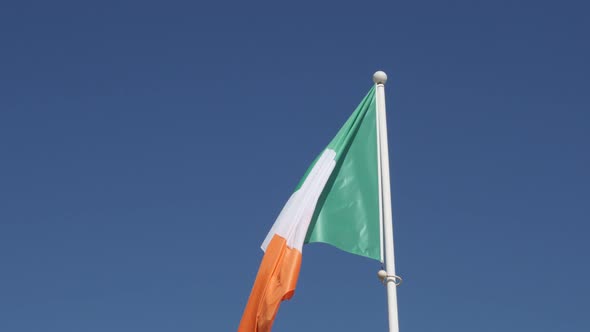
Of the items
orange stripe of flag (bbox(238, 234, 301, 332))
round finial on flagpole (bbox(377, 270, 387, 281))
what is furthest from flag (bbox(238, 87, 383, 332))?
round finial on flagpole (bbox(377, 270, 387, 281))

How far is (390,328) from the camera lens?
11906mm

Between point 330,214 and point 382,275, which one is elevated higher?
point 330,214

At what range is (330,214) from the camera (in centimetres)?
1354

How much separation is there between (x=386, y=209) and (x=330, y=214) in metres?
0.93

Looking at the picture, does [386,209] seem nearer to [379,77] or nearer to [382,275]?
[382,275]

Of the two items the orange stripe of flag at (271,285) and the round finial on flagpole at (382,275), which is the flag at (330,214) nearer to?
the orange stripe of flag at (271,285)

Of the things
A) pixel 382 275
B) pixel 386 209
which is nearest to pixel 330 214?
pixel 386 209

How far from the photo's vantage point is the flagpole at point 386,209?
479 inches

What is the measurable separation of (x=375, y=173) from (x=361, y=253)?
1238 mm

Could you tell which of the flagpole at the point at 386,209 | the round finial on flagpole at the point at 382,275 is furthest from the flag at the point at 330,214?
the round finial on flagpole at the point at 382,275

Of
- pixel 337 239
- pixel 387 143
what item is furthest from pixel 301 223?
pixel 387 143

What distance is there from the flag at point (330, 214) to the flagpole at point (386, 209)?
0.23m

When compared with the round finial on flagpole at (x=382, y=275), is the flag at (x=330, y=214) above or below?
above

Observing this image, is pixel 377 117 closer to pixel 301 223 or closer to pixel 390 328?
pixel 301 223
